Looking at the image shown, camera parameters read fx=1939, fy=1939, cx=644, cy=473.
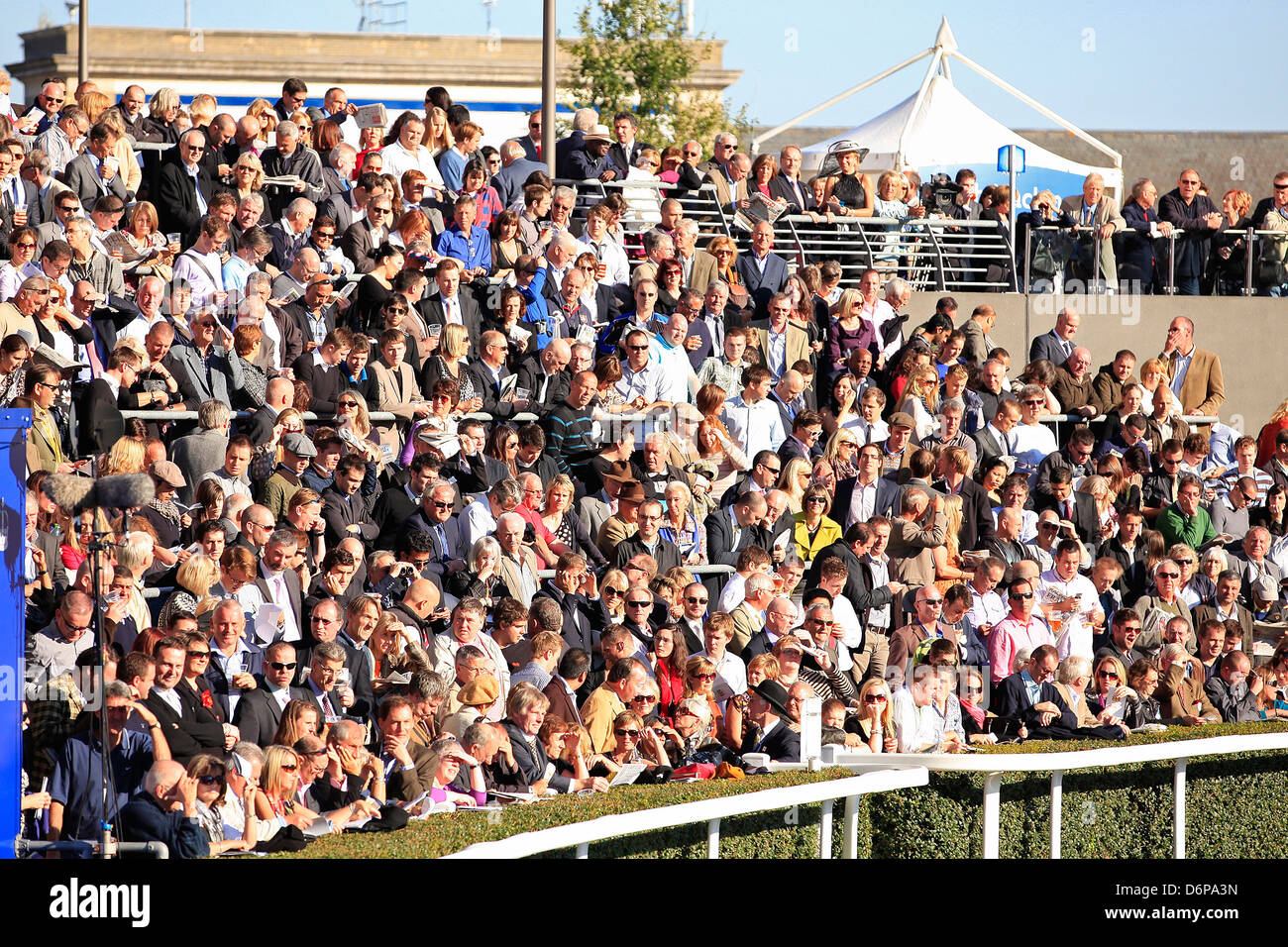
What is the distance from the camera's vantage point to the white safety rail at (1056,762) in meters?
9.98

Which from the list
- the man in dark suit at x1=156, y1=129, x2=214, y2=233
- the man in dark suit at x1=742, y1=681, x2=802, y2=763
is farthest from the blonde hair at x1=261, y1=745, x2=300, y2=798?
the man in dark suit at x1=156, y1=129, x2=214, y2=233

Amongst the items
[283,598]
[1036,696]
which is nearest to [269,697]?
[283,598]

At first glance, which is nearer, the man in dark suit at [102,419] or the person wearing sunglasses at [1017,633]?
the man in dark suit at [102,419]

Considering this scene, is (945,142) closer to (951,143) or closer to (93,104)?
(951,143)

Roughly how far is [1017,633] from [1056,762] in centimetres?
193

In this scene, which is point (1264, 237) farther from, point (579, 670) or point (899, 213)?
point (579, 670)

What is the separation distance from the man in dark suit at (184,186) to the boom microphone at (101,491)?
6143mm

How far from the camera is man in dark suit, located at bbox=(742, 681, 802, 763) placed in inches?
412

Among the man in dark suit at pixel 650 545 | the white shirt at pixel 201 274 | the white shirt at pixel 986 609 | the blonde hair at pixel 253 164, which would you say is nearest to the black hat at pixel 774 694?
the man in dark suit at pixel 650 545

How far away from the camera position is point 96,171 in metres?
12.4

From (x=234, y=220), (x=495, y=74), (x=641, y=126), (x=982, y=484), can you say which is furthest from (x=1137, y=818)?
(x=495, y=74)

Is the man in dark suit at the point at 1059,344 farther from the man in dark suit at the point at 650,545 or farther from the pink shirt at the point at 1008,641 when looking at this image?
the man in dark suit at the point at 650,545

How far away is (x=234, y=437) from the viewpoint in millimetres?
10820

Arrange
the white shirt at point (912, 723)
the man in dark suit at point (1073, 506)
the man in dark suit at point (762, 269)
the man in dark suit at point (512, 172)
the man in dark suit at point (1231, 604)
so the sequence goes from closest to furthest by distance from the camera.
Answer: the white shirt at point (912, 723) < the man in dark suit at point (1231, 604) < the man in dark suit at point (1073, 506) < the man in dark suit at point (512, 172) < the man in dark suit at point (762, 269)
